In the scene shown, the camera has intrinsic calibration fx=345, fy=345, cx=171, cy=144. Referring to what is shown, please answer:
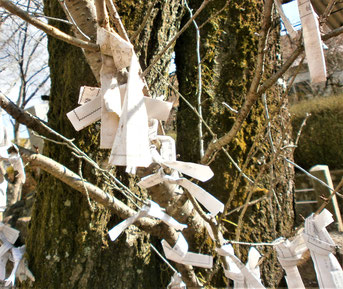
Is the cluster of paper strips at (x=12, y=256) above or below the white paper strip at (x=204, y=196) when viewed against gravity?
below

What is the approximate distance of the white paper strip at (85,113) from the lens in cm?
101

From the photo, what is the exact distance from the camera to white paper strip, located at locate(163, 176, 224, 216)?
1132mm

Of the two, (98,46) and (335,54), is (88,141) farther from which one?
(335,54)

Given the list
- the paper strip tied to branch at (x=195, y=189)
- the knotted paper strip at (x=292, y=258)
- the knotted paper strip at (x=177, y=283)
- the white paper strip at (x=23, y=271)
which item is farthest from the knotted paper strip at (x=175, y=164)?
the white paper strip at (x=23, y=271)

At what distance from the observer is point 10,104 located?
1358mm

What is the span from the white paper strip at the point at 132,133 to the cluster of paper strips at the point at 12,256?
113cm

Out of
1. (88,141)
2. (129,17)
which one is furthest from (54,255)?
(129,17)

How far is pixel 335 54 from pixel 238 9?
8.77 m

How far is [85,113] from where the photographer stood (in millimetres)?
1024

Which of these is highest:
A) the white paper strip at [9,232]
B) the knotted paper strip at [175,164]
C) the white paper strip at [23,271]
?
the knotted paper strip at [175,164]

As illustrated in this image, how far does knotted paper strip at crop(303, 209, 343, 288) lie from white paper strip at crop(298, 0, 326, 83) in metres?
0.58

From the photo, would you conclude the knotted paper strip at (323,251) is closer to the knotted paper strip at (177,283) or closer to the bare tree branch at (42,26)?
the knotted paper strip at (177,283)

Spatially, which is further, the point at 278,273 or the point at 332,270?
the point at 278,273

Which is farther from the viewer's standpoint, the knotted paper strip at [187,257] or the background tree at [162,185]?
the background tree at [162,185]
